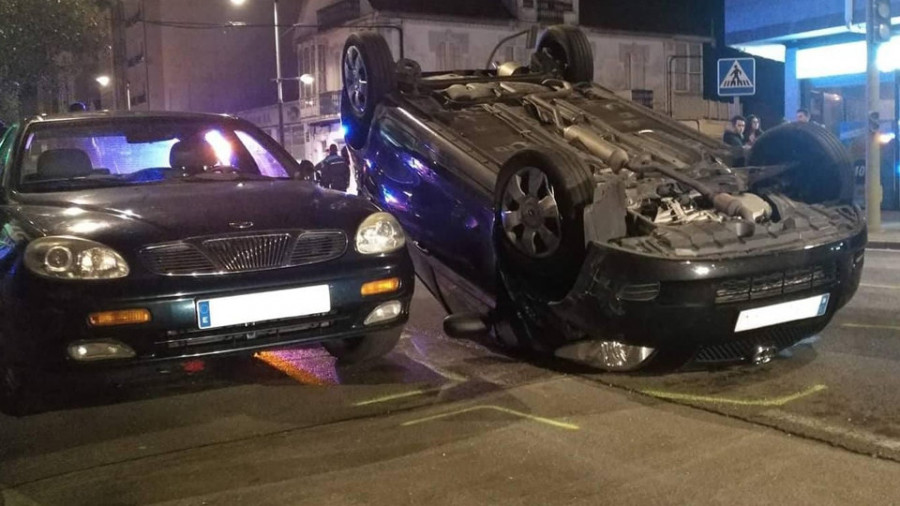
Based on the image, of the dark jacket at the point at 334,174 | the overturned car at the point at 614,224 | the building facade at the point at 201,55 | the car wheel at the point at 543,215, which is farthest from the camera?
the building facade at the point at 201,55

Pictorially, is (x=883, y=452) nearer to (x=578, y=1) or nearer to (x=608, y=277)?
(x=608, y=277)

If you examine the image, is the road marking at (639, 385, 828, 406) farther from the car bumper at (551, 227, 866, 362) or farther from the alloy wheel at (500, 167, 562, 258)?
the alloy wheel at (500, 167, 562, 258)

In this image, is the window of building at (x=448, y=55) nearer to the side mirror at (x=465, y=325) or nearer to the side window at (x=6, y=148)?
the side window at (x=6, y=148)

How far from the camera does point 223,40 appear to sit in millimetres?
45125

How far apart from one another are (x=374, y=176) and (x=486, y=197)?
1.72 meters

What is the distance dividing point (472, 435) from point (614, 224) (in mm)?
1293

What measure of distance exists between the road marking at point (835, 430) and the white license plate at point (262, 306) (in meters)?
2.15

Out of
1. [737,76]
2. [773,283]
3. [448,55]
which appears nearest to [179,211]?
[773,283]

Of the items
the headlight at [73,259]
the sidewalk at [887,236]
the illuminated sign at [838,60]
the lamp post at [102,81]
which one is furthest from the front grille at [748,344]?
the lamp post at [102,81]

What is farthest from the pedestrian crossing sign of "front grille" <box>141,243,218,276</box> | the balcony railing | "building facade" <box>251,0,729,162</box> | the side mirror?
the balcony railing

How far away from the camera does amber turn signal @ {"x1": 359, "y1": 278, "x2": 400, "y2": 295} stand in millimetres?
4605

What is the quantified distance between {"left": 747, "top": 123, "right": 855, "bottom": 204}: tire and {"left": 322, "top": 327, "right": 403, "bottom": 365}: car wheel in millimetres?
2445

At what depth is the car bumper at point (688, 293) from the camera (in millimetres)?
4309

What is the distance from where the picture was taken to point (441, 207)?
572 cm
